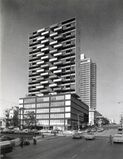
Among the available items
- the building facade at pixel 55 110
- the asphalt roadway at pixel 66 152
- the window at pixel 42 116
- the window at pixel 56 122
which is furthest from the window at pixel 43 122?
the asphalt roadway at pixel 66 152

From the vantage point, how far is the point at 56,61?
145250 millimetres

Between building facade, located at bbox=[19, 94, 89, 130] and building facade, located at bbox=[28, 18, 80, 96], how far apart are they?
8.65m

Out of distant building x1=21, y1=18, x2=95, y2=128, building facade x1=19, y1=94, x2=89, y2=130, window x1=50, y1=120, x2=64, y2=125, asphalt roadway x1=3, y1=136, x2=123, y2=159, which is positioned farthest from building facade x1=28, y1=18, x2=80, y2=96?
asphalt roadway x1=3, y1=136, x2=123, y2=159

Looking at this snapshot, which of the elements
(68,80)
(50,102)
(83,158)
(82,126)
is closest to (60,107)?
(50,102)

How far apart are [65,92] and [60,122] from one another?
67.4 feet

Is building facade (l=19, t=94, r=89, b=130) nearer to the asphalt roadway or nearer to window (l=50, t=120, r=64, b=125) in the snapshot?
window (l=50, t=120, r=64, b=125)

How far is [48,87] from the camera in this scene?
476 ft

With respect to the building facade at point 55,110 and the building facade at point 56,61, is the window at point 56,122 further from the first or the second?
the building facade at point 56,61

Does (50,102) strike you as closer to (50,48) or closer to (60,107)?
(60,107)

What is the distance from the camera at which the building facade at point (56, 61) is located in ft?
461

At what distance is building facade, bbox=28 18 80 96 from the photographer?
140375mm

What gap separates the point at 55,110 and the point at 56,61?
31.1 meters

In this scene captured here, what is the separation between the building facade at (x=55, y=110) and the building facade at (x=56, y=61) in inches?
340

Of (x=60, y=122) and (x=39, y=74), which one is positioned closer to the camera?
(x=60, y=122)
